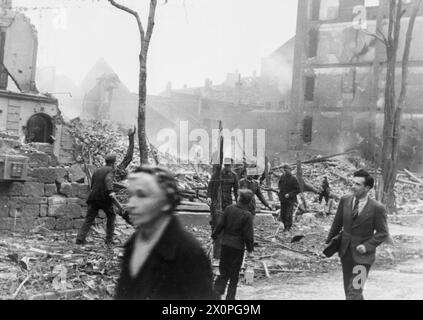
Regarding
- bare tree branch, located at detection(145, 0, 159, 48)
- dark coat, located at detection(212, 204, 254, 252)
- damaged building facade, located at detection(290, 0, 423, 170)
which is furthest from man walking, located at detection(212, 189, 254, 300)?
damaged building facade, located at detection(290, 0, 423, 170)

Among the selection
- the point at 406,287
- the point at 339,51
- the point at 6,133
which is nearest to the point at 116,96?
the point at 339,51

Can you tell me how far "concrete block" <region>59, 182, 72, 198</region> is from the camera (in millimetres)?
10859

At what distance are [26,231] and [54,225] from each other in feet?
2.17

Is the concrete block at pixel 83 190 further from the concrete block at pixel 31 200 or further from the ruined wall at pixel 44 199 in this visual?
the concrete block at pixel 31 200

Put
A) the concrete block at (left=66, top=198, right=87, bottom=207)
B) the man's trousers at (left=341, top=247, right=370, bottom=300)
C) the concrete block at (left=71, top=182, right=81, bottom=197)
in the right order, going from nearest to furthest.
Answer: the man's trousers at (left=341, top=247, right=370, bottom=300) → the concrete block at (left=66, top=198, right=87, bottom=207) → the concrete block at (left=71, top=182, right=81, bottom=197)

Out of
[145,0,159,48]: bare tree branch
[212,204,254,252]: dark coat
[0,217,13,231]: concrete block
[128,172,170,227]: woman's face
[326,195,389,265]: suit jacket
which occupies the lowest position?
[0,217,13,231]: concrete block

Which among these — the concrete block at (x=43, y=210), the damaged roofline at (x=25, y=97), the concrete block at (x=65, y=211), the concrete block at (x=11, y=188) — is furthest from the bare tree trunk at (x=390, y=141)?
the damaged roofline at (x=25, y=97)

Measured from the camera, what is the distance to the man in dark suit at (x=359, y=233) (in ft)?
18.5

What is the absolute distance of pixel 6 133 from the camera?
1142 centimetres

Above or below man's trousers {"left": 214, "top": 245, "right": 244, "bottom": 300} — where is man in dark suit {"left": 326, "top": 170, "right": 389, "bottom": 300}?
above

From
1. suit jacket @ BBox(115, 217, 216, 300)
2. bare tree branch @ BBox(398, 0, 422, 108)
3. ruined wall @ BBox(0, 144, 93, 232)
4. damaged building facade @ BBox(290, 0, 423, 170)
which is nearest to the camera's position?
suit jacket @ BBox(115, 217, 216, 300)

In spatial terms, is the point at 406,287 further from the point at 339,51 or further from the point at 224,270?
the point at 339,51

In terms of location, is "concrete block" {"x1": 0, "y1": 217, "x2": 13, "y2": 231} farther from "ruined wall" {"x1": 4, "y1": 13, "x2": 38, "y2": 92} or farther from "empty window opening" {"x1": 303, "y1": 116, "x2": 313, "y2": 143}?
"empty window opening" {"x1": 303, "y1": 116, "x2": 313, "y2": 143}

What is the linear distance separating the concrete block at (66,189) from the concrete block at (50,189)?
5.3 inches
